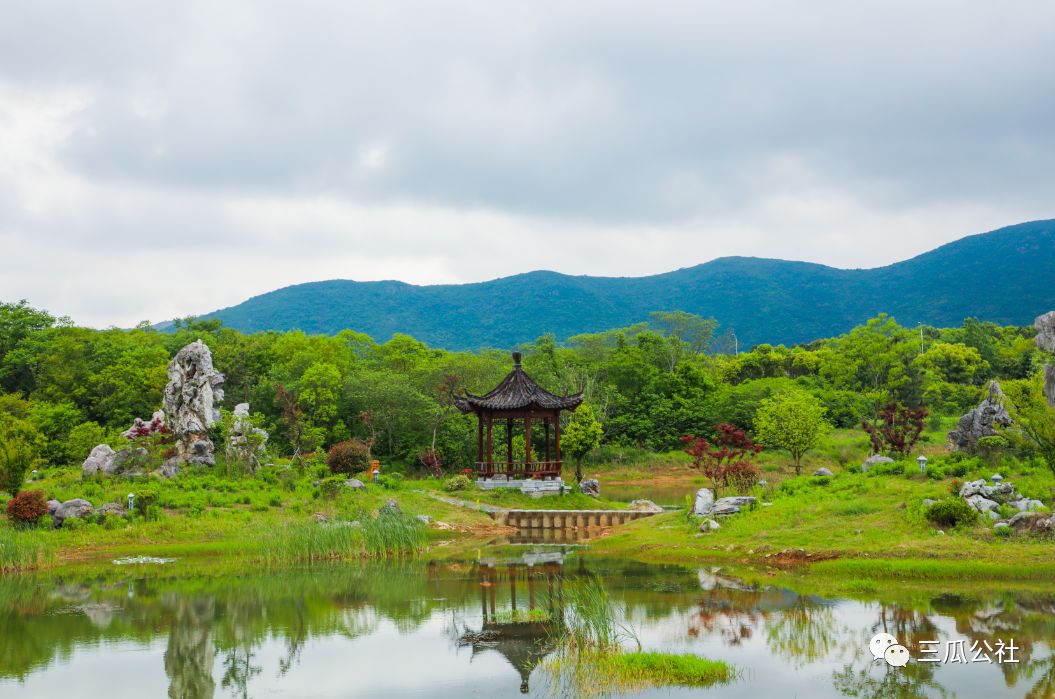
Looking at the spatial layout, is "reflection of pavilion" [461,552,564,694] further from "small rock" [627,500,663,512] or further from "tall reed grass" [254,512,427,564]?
"small rock" [627,500,663,512]

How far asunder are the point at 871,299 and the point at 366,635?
177 metres

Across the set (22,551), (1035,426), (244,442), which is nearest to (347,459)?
(244,442)

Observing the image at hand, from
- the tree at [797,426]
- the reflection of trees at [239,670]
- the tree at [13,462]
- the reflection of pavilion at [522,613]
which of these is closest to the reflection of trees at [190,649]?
the reflection of trees at [239,670]

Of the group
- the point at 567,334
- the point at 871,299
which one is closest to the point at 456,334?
the point at 567,334

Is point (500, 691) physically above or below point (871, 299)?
below

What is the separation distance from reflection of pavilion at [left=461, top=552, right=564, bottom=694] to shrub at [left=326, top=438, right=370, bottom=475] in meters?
10.0

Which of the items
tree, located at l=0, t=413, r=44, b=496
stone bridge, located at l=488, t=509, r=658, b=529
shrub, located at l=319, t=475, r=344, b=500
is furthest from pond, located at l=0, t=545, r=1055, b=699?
stone bridge, located at l=488, t=509, r=658, b=529

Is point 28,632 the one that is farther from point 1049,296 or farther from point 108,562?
point 1049,296

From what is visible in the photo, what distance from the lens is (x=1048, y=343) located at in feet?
79.0

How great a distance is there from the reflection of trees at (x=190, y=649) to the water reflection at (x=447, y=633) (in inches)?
1.9

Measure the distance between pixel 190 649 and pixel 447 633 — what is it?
4.38m

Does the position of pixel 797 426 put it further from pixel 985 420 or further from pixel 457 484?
pixel 457 484

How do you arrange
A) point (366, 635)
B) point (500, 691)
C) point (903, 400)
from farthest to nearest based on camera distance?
point (903, 400) < point (366, 635) < point (500, 691)

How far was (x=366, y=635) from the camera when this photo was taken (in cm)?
1534
